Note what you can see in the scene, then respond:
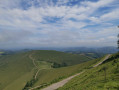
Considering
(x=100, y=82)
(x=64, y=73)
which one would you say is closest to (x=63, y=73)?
(x=64, y=73)

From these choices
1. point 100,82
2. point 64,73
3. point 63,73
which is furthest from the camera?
point 63,73

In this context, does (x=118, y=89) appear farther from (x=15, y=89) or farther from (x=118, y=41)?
(x=15, y=89)

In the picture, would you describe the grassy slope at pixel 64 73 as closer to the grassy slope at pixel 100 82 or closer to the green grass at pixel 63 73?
the green grass at pixel 63 73

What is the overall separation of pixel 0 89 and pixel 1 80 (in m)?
31.2

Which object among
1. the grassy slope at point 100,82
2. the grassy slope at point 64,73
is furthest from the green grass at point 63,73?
the grassy slope at point 100,82

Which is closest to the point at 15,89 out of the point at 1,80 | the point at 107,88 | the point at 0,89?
the point at 0,89

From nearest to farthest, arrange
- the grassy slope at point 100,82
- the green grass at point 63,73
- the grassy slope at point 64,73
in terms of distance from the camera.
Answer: the grassy slope at point 100,82 → the green grass at point 63,73 → the grassy slope at point 64,73

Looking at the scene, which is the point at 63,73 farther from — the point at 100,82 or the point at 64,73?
the point at 100,82

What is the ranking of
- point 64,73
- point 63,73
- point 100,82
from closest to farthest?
point 100,82 < point 64,73 < point 63,73

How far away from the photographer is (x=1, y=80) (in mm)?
137625

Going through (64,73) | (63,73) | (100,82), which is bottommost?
(63,73)

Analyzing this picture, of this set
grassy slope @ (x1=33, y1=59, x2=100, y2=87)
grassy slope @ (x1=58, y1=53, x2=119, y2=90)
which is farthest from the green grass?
grassy slope @ (x1=58, y1=53, x2=119, y2=90)

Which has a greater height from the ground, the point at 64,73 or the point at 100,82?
the point at 100,82

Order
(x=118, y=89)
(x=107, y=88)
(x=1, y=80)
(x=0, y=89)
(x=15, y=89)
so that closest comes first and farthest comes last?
1. (x=118, y=89)
2. (x=107, y=88)
3. (x=15, y=89)
4. (x=0, y=89)
5. (x=1, y=80)
